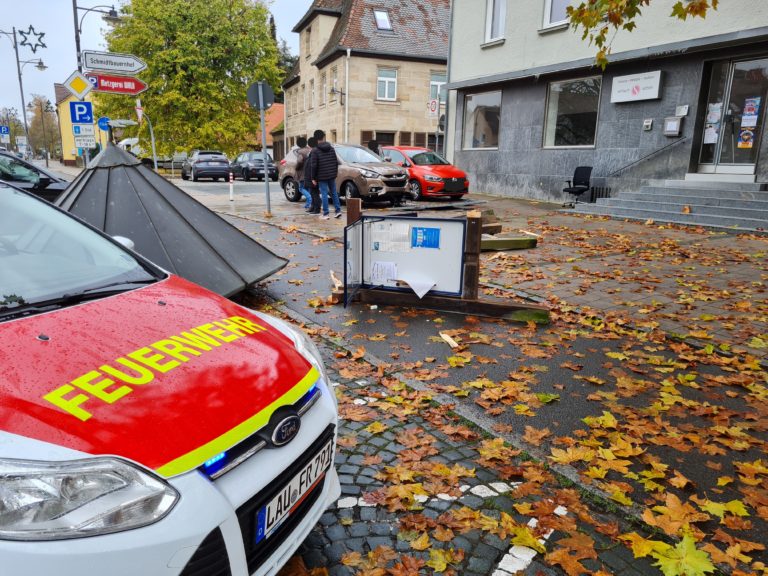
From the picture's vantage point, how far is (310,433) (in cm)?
222

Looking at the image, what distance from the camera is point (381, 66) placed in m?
33.9

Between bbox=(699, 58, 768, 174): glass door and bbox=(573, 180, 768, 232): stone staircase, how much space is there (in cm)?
91

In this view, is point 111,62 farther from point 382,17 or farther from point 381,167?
point 382,17

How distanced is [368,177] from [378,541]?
1399 cm

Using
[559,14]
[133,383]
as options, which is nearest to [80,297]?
[133,383]

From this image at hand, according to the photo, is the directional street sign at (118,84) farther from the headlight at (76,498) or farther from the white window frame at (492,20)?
the headlight at (76,498)

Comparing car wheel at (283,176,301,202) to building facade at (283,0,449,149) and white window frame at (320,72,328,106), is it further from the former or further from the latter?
white window frame at (320,72,328,106)

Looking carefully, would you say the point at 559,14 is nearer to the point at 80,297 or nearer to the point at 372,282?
the point at 372,282

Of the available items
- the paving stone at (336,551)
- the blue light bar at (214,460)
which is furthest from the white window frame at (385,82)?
the blue light bar at (214,460)

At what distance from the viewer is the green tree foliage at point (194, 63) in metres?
35.2

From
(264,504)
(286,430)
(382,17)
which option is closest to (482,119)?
(382,17)

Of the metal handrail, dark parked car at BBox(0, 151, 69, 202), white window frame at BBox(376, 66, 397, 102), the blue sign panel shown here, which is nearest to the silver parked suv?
the metal handrail

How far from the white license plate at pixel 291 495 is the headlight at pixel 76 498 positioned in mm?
375

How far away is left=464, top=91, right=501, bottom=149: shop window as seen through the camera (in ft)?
67.9
